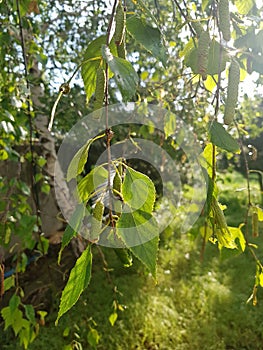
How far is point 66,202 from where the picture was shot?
2234mm

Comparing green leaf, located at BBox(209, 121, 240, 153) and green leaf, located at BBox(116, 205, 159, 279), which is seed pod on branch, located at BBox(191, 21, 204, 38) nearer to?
green leaf, located at BBox(209, 121, 240, 153)

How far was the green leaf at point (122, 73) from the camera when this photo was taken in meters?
0.28

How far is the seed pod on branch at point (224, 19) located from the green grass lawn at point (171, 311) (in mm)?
1413

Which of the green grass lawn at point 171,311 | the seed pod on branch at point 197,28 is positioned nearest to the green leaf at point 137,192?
the seed pod on branch at point 197,28

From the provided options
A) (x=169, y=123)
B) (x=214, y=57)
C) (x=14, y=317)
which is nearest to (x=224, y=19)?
(x=214, y=57)

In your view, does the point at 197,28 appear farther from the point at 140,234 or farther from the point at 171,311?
the point at 171,311

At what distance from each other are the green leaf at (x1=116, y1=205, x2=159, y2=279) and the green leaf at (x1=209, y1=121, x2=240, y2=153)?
96 mm

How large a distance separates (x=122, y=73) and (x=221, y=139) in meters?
0.12

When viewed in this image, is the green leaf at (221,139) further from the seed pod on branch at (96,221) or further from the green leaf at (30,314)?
the green leaf at (30,314)

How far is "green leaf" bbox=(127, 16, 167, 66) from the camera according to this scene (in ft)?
1.34

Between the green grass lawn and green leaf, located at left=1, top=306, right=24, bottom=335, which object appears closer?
green leaf, located at left=1, top=306, right=24, bottom=335

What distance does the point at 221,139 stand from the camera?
373 millimetres

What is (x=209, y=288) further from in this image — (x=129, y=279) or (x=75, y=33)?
(x=75, y=33)

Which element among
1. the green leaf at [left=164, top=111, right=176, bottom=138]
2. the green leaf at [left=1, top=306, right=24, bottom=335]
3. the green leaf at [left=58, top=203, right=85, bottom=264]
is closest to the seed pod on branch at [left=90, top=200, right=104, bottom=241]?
the green leaf at [left=58, top=203, right=85, bottom=264]
